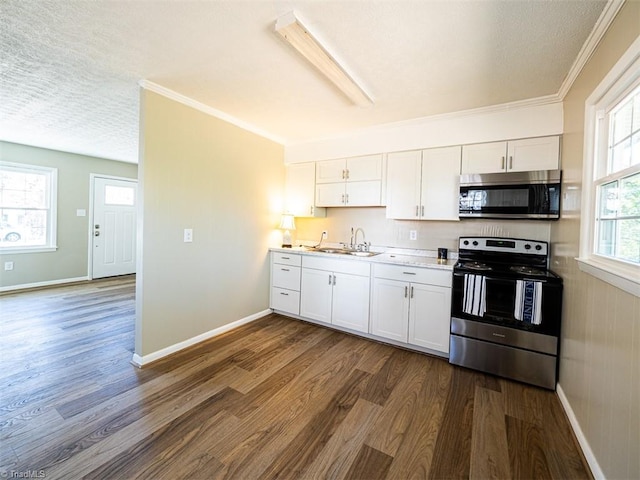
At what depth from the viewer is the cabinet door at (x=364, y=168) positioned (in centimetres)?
333

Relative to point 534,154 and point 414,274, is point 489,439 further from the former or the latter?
point 534,154

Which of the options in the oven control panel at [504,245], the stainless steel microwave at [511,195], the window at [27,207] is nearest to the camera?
the stainless steel microwave at [511,195]

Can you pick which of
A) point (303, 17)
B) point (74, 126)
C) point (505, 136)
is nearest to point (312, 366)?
point (303, 17)

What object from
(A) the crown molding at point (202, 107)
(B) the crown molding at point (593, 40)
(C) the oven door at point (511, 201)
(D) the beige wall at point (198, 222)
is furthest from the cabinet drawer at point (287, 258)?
(B) the crown molding at point (593, 40)

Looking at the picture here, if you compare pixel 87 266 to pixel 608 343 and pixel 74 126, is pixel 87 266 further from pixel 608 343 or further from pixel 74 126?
pixel 608 343

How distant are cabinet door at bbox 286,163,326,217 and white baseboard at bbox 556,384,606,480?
2.99 m

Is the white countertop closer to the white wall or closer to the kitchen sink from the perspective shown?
the kitchen sink

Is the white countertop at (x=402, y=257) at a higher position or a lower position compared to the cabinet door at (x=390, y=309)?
higher

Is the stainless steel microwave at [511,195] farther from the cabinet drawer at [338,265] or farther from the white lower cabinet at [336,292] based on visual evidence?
the white lower cabinet at [336,292]

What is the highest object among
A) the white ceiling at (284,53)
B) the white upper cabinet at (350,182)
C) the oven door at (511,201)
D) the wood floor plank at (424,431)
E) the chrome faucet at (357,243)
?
the white ceiling at (284,53)

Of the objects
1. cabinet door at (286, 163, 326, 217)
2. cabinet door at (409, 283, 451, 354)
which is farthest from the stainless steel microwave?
cabinet door at (286, 163, 326, 217)

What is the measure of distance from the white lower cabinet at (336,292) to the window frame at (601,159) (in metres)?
1.79

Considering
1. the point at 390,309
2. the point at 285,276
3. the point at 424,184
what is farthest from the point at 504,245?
the point at 285,276

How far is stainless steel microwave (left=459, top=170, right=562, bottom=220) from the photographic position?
2.40 metres
